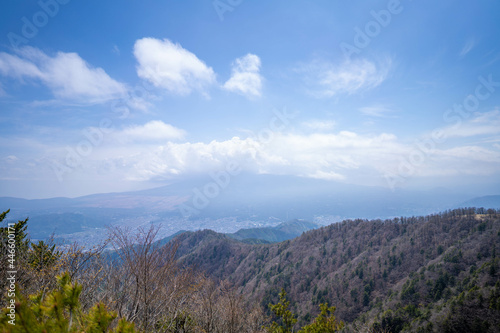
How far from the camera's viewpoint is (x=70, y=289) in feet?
8.75

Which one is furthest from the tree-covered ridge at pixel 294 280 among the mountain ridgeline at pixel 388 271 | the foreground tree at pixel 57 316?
the mountain ridgeline at pixel 388 271

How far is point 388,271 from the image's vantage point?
65938 millimetres

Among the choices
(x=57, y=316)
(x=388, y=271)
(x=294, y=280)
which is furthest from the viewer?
(x=294, y=280)

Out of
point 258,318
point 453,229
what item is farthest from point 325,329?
point 453,229

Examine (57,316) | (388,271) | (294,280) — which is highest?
(57,316)

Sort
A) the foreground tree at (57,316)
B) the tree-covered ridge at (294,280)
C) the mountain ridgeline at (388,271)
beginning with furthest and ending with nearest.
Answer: the mountain ridgeline at (388,271) → the tree-covered ridge at (294,280) → the foreground tree at (57,316)

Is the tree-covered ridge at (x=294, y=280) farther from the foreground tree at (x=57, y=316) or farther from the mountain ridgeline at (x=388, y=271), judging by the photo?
the mountain ridgeline at (x=388, y=271)

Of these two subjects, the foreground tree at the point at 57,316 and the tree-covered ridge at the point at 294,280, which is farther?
the tree-covered ridge at the point at 294,280

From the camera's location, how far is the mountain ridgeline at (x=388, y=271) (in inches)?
1335

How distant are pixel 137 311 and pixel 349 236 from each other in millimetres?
102018

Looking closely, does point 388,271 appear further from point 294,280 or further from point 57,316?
point 57,316

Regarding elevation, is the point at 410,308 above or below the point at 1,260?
below

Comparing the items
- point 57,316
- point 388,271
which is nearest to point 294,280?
point 388,271

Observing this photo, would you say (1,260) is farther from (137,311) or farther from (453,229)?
(453,229)
